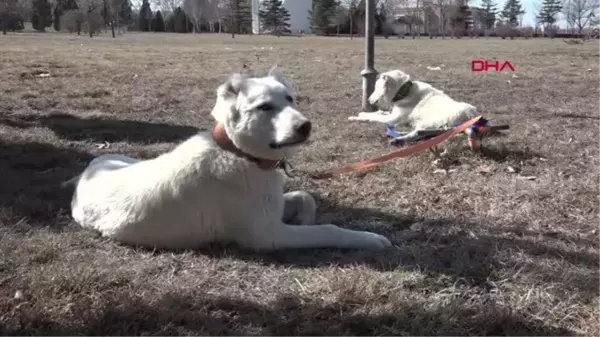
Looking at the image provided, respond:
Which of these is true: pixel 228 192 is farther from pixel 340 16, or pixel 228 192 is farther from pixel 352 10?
pixel 340 16

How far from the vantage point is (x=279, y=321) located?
8.36 ft

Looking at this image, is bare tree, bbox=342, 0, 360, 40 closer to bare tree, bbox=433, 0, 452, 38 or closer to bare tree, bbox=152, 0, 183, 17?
bare tree, bbox=433, 0, 452, 38

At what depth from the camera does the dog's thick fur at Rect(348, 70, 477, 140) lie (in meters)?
6.80

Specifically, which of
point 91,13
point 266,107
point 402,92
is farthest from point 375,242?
point 91,13

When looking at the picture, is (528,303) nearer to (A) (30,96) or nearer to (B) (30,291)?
(B) (30,291)

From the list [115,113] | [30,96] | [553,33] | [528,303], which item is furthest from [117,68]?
[553,33]

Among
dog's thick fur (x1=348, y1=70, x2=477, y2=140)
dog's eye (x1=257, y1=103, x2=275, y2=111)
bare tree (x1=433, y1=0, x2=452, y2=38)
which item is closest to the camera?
dog's eye (x1=257, y1=103, x2=275, y2=111)

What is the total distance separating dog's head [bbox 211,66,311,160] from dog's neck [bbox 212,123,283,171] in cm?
2

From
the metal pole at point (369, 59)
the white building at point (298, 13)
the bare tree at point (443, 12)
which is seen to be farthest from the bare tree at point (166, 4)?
the metal pole at point (369, 59)

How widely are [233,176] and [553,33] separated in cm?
7050

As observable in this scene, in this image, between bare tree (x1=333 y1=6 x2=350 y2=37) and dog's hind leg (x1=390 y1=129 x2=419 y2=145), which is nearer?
dog's hind leg (x1=390 y1=129 x2=419 y2=145)

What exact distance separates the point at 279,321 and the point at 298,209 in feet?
4.52

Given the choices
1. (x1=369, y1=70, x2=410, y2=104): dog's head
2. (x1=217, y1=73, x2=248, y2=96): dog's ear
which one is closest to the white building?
(x1=369, y1=70, x2=410, y2=104): dog's head

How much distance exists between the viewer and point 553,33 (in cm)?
6581
